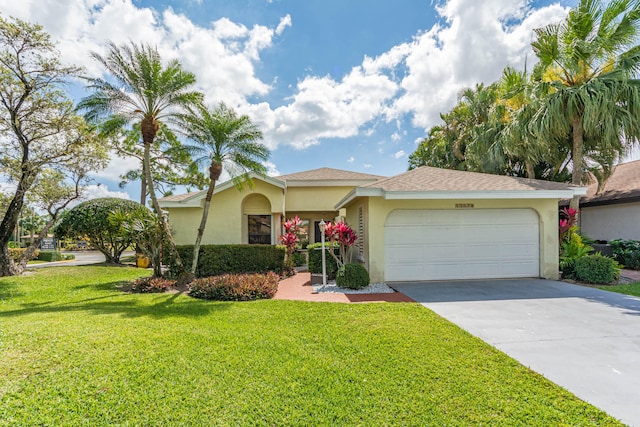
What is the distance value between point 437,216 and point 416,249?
1414mm

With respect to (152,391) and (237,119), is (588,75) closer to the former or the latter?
(237,119)

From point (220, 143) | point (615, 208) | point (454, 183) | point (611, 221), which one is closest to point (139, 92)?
point (220, 143)

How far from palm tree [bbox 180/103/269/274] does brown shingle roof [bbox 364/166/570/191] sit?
16.6 ft

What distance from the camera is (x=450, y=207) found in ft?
32.2

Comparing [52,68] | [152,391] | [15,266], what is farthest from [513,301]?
[15,266]

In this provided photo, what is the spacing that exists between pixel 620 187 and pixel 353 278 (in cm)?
1556

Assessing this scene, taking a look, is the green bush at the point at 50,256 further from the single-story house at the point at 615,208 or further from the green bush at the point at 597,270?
the single-story house at the point at 615,208

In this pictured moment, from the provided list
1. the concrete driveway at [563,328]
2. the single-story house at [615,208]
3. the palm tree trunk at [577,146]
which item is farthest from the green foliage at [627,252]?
the concrete driveway at [563,328]

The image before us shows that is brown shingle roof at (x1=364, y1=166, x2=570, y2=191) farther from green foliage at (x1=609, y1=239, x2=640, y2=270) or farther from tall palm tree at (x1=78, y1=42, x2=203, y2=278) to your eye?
tall palm tree at (x1=78, y1=42, x2=203, y2=278)

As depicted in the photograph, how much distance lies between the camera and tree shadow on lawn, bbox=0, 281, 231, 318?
652 centimetres

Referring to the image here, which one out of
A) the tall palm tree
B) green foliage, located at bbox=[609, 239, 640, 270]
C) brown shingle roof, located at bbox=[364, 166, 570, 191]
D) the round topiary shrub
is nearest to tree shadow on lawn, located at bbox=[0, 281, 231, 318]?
the tall palm tree

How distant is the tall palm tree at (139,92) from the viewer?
29.8 ft

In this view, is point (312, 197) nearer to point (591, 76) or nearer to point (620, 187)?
point (591, 76)

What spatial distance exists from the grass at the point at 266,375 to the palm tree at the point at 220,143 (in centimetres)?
595
